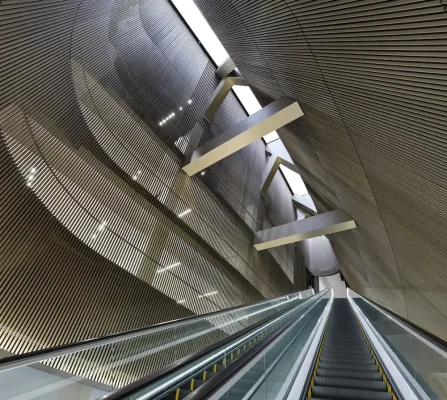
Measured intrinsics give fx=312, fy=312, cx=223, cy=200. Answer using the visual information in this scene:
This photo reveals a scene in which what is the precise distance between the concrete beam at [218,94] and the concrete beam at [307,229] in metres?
5.14

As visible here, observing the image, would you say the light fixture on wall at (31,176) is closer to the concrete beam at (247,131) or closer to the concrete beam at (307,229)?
the concrete beam at (247,131)

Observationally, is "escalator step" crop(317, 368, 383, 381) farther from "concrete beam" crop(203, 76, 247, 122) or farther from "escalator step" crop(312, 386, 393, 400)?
"concrete beam" crop(203, 76, 247, 122)

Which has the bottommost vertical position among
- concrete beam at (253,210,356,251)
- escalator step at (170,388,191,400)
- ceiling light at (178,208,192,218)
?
escalator step at (170,388,191,400)

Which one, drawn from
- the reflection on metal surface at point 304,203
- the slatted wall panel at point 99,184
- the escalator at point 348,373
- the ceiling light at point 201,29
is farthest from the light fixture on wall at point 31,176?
the reflection on metal surface at point 304,203

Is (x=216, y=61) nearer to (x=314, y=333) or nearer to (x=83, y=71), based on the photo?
(x=83, y=71)

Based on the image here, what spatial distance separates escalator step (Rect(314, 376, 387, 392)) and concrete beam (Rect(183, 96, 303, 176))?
5.98 m

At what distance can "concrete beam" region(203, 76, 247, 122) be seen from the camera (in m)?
11.5

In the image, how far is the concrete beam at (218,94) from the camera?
11477 mm

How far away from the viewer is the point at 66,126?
19.7ft

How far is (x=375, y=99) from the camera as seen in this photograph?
14.3 feet

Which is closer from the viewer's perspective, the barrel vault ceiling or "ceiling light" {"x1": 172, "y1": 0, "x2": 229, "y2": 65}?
the barrel vault ceiling

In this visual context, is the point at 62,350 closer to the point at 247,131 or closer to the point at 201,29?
the point at 247,131

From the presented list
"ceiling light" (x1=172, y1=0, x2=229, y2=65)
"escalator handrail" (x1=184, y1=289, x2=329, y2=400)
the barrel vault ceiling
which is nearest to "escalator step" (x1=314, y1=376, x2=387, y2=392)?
"escalator handrail" (x1=184, y1=289, x2=329, y2=400)

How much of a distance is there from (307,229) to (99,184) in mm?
7543
